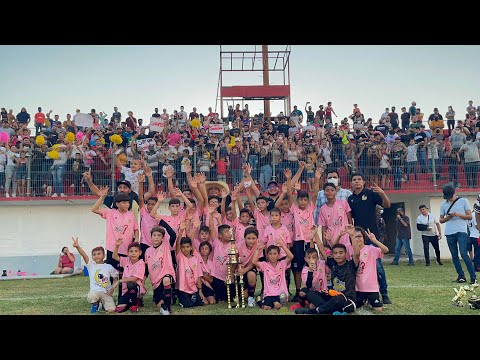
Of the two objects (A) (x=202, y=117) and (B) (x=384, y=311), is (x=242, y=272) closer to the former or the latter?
(B) (x=384, y=311)

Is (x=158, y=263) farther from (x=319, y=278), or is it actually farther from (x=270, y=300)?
(x=319, y=278)

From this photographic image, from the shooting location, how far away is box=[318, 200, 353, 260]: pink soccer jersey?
301 inches

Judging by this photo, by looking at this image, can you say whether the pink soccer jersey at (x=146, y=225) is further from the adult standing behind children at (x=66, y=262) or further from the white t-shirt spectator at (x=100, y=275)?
the adult standing behind children at (x=66, y=262)

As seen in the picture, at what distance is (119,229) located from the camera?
7.60 metres

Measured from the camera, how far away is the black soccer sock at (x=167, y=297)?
710 centimetres

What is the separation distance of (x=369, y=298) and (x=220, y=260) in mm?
2324

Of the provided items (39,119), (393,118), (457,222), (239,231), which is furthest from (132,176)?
(393,118)

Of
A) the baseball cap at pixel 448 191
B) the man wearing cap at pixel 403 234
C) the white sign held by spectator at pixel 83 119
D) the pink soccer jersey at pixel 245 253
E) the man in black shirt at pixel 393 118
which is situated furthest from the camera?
the man in black shirt at pixel 393 118

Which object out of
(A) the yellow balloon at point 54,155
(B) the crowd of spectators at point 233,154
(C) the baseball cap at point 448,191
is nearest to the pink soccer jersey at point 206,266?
(C) the baseball cap at point 448,191

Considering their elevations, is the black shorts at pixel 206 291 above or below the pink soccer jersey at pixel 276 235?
below

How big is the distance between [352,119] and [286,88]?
5.07 metres

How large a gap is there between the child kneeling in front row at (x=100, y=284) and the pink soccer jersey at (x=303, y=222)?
2.84 meters

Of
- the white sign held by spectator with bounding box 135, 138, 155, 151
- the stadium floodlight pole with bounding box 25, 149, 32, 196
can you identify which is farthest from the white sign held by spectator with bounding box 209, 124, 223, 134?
the stadium floodlight pole with bounding box 25, 149, 32, 196

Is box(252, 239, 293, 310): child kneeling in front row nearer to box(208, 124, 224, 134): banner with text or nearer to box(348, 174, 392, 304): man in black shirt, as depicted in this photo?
box(348, 174, 392, 304): man in black shirt
